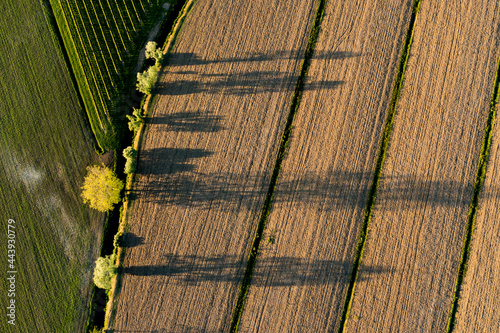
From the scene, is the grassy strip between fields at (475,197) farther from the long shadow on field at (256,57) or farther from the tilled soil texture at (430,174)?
the long shadow on field at (256,57)

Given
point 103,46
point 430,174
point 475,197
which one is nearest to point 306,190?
point 430,174

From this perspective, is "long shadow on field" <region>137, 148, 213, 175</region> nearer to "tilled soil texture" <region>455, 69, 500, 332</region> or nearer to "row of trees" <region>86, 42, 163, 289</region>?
"row of trees" <region>86, 42, 163, 289</region>

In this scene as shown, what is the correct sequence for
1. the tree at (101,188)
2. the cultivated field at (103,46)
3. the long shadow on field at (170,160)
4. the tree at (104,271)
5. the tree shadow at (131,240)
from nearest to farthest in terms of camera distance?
1. the tree at (104,271)
2. the tree at (101,188)
3. the tree shadow at (131,240)
4. the long shadow on field at (170,160)
5. the cultivated field at (103,46)

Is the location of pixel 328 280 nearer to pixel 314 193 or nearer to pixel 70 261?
pixel 314 193

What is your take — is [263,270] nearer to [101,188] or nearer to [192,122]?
[192,122]

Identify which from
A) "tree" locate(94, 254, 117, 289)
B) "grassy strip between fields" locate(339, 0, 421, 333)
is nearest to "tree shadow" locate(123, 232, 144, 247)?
"tree" locate(94, 254, 117, 289)

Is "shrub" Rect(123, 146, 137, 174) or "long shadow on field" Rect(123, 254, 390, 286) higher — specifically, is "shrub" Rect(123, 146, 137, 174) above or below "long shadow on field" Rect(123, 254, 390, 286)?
above

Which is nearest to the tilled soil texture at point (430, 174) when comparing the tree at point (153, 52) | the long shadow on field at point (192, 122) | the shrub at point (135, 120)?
the long shadow on field at point (192, 122)

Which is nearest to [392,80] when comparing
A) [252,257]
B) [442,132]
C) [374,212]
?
[442,132]
